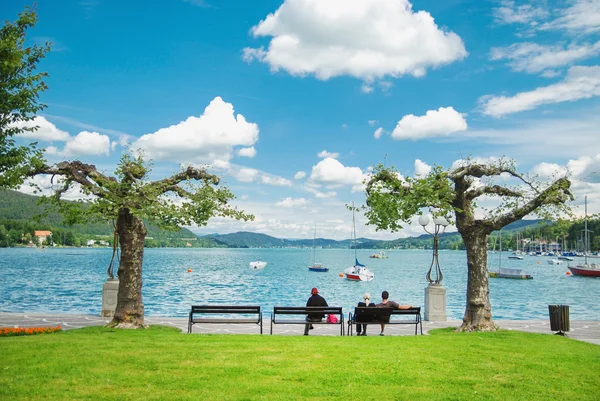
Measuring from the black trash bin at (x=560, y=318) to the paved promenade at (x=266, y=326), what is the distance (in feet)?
1.06

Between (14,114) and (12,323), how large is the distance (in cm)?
868

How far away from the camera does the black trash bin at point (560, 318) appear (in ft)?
50.6

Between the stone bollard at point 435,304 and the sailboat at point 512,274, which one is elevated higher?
the stone bollard at point 435,304

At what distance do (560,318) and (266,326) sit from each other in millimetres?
9379

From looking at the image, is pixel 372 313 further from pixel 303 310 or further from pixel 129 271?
pixel 129 271

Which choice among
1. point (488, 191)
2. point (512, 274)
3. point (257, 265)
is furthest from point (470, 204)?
point (257, 265)

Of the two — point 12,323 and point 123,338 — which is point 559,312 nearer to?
point 123,338

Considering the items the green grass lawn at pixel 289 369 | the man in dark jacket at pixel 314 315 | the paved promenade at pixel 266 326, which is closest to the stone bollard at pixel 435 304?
the paved promenade at pixel 266 326

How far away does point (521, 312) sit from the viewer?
3962 cm

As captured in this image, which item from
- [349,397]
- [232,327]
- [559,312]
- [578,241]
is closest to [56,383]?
[349,397]

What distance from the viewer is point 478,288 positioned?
15.6 meters

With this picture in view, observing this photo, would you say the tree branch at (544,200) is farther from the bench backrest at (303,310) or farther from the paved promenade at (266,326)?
the bench backrest at (303,310)

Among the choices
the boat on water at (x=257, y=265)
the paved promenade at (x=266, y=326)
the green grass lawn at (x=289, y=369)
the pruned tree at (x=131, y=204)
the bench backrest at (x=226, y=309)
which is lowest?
the boat on water at (x=257, y=265)

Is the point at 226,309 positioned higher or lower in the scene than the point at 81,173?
lower
